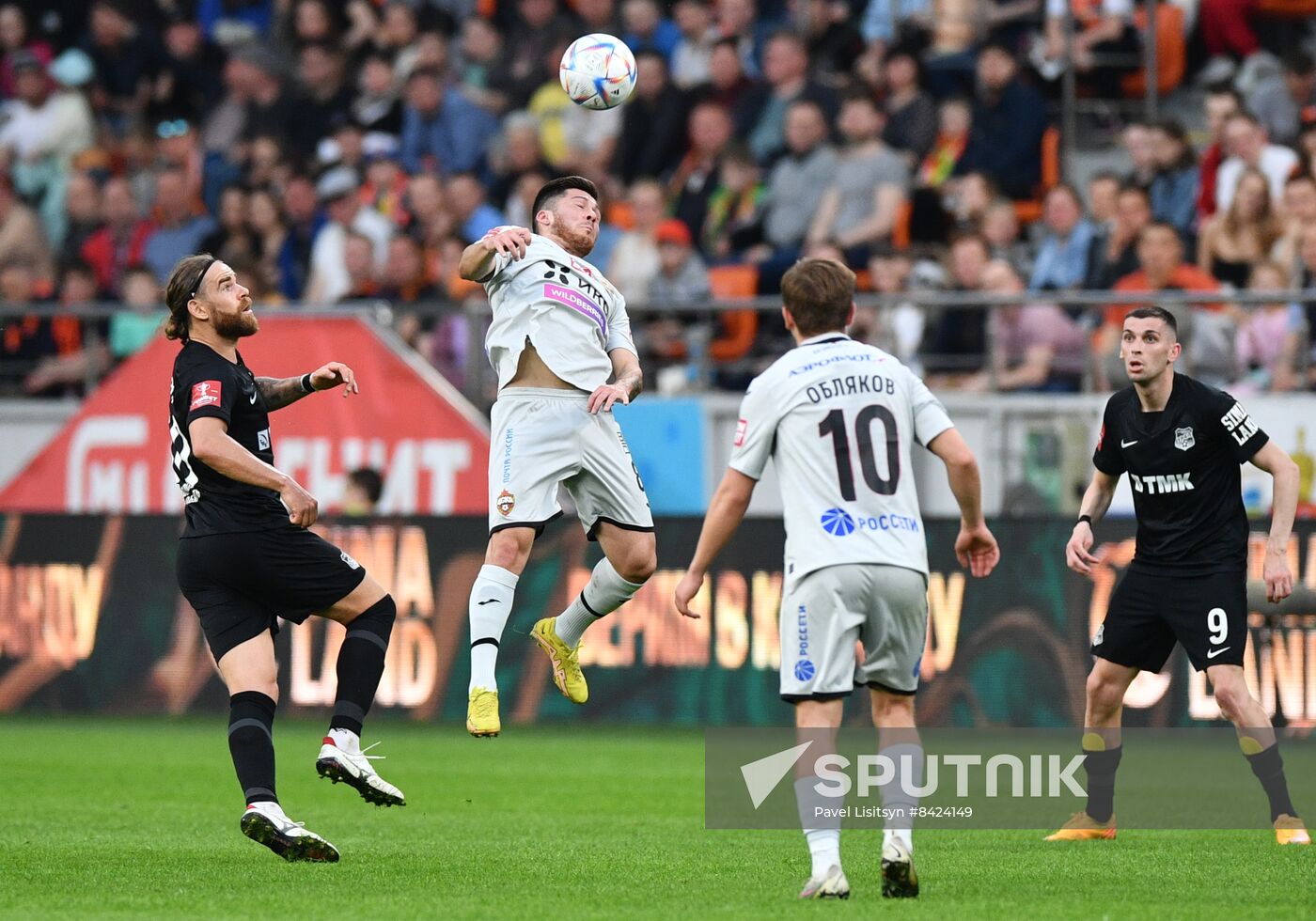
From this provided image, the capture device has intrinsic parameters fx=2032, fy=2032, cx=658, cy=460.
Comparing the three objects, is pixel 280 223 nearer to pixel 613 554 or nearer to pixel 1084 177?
pixel 1084 177

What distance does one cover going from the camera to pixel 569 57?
10.4 m

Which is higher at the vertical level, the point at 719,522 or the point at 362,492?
the point at 362,492

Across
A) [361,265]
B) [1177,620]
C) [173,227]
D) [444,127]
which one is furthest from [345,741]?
[173,227]

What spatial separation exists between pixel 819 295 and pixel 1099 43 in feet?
37.8

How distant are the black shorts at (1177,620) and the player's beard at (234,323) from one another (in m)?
4.05

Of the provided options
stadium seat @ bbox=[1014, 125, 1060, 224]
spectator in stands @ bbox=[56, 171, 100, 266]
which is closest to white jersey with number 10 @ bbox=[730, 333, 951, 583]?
stadium seat @ bbox=[1014, 125, 1060, 224]

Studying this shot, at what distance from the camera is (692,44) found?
19.7m

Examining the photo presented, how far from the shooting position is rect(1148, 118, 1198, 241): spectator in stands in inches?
634

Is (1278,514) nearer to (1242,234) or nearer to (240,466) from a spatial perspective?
(240,466)

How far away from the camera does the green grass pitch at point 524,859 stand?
7176mm

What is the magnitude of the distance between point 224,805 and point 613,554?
272cm

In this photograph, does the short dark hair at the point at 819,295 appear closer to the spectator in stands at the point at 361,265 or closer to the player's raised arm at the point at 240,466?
the player's raised arm at the point at 240,466

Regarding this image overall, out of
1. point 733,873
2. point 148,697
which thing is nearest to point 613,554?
point 733,873

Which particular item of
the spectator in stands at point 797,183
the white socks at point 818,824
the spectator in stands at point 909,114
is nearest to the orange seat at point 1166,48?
the spectator in stands at point 909,114
